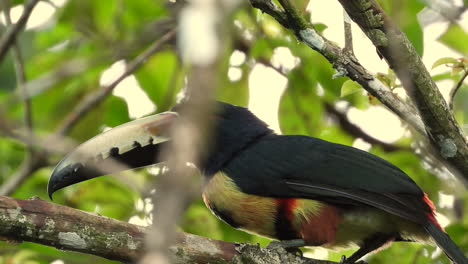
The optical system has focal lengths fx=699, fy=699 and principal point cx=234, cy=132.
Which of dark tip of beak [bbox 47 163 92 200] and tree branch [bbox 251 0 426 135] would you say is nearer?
tree branch [bbox 251 0 426 135]

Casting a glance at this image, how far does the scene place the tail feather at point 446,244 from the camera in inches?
111

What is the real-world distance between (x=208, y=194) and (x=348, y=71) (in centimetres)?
101

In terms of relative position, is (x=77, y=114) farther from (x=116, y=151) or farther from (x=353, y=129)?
(x=353, y=129)

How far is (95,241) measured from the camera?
8.14 ft

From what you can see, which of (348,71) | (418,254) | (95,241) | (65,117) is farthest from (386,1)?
(65,117)

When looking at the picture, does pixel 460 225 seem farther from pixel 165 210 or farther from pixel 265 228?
pixel 165 210

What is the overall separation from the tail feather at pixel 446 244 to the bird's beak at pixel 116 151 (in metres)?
1.25

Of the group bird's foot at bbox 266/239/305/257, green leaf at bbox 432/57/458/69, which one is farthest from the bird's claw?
green leaf at bbox 432/57/458/69

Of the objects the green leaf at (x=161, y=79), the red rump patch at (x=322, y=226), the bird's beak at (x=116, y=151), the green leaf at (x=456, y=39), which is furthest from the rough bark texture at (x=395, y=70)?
the green leaf at (x=161, y=79)

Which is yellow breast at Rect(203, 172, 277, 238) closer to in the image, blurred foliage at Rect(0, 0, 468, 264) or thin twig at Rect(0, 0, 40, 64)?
blurred foliage at Rect(0, 0, 468, 264)

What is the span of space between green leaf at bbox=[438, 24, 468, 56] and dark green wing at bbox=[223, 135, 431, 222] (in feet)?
2.84

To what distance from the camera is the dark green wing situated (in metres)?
3.04

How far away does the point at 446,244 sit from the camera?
2.90 m

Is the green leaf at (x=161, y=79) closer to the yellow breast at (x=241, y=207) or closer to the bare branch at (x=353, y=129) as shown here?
the yellow breast at (x=241, y=207)
